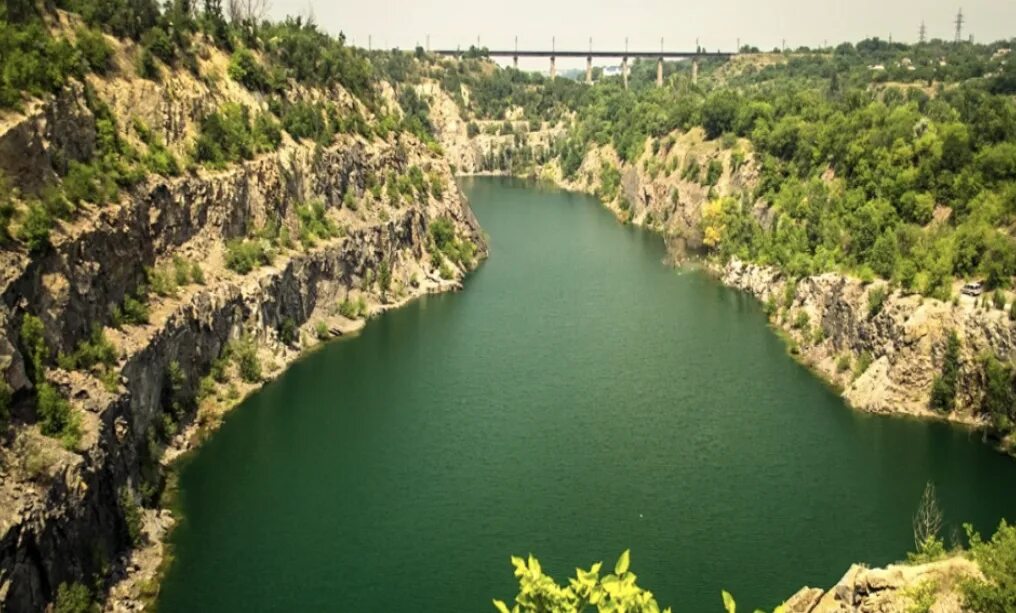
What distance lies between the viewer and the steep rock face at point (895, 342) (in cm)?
5431

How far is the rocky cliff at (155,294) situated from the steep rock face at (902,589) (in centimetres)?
2525

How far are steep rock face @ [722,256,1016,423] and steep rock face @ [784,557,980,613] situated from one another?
2712 centimetres

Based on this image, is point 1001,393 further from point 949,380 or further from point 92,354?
point 92,354

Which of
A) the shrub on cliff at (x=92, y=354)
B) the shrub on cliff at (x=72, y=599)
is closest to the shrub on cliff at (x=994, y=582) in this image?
the shrub on cliff at (x=72, y=599)

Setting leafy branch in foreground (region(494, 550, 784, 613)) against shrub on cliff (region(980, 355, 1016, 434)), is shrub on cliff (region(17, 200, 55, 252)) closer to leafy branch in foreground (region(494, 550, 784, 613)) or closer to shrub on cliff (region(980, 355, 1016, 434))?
leafy branch in foreground (region(494, 550, 784, 613))

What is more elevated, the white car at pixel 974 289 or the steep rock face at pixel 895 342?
the white car at pixel 974 289

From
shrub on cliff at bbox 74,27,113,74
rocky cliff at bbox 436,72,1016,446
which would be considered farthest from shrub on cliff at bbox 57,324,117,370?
rocky cliff at bbox 436,72,1016,446

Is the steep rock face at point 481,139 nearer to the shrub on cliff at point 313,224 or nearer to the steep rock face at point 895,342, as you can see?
the shrub on cliff at point 313,224

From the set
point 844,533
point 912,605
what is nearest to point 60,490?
point 912,605

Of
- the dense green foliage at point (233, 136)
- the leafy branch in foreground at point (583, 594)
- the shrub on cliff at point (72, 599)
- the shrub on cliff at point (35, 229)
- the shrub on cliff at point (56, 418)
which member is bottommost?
the shrub on cliff at point (72, 599)

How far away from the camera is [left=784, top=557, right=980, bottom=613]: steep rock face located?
91.8ft

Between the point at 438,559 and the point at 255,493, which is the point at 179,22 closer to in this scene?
the point at 255,493

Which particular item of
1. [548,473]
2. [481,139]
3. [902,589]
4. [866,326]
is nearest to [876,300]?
[866,326]

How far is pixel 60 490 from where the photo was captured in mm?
35000
